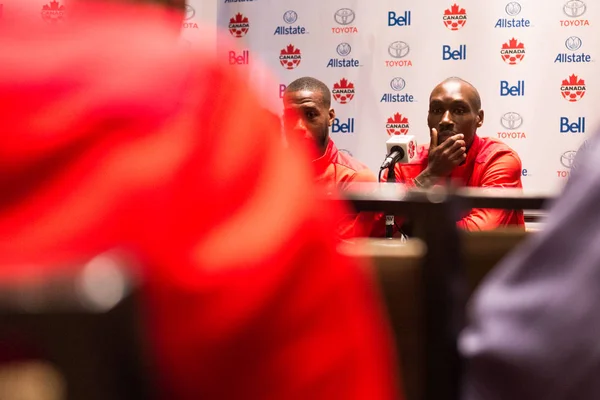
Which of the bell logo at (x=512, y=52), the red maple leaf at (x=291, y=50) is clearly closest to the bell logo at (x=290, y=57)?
the red maple leaf at (x=291, y=50)

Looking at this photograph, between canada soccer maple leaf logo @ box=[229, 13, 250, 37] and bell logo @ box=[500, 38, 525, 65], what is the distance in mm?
1748

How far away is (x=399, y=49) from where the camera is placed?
444 centimetres

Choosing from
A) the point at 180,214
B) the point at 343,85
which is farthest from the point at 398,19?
the point at 180,214

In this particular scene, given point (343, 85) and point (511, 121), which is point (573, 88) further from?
point (343, 85)

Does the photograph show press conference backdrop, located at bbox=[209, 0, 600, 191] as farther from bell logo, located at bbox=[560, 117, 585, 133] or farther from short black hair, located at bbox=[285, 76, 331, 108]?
short black hair, located at bbox=[285, 76, 331, 108]

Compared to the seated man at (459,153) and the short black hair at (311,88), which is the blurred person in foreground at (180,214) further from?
the short black hair at (311,88)

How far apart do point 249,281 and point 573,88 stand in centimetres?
441

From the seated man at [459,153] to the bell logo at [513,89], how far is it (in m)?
1.17

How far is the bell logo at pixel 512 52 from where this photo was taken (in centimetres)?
429

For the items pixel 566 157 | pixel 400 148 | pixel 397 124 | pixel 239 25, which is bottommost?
pixel 566 157

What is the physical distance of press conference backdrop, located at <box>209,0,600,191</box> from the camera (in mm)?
4227

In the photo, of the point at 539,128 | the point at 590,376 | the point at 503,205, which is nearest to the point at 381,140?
the point at 539,128

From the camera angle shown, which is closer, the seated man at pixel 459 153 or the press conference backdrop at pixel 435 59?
the seated man at pixel 459 153

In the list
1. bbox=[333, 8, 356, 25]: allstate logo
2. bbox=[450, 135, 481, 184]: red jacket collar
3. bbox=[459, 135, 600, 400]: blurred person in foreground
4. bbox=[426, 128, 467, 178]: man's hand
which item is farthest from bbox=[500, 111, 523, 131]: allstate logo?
bbox=[459, 135, 600, 400]: blurred person in foreground
